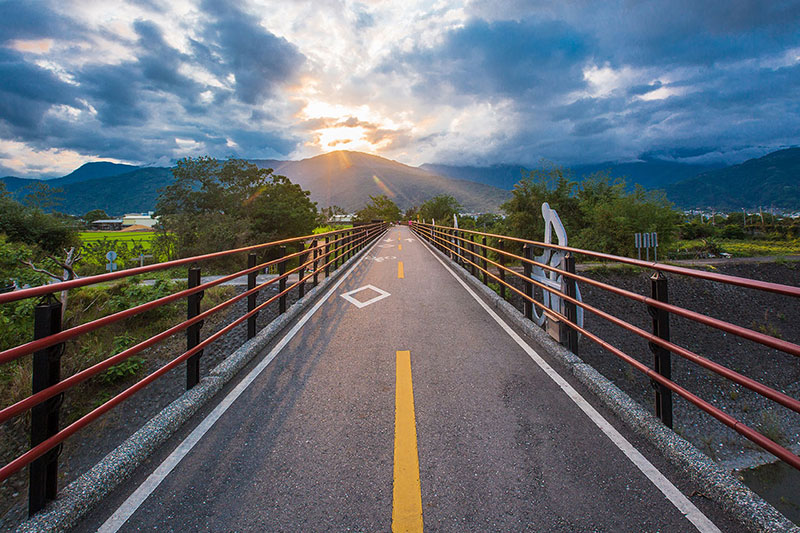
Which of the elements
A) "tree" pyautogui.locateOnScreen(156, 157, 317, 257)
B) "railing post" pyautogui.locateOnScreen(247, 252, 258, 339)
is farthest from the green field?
"railing post" pyautogui.locateOnScreen(247, 252, 258, 339)

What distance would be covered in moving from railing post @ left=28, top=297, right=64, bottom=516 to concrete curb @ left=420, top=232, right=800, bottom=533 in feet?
12.9

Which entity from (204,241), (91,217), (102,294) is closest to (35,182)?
(204,241)

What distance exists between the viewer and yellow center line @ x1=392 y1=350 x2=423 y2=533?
1.94m

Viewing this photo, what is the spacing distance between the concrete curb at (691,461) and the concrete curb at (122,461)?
3.72m

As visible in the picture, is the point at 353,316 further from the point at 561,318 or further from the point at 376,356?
the point at 561,318

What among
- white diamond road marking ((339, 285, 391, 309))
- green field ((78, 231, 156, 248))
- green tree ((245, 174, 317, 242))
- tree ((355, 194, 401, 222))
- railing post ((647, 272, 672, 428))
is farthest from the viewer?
tree ((355, 194, 401, 222))

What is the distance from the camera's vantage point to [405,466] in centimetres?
237

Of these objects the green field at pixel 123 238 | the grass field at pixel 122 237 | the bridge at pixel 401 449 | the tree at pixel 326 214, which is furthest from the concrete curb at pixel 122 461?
the tree at pixel 326 214

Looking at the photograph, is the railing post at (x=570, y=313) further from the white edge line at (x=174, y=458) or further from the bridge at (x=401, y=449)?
the white edge line at (x=174, y=458)

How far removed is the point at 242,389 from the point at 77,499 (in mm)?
1554

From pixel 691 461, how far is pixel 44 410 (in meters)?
4.03

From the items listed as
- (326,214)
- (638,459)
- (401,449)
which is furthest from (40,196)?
(326,214)

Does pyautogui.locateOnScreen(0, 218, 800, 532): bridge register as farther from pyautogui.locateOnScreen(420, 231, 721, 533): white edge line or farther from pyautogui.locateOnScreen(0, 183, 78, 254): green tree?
pyautogui.locateOnScreen(0, 183, 78, 254): green tree

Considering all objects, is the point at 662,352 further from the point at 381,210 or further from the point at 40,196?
the point at 381,210
